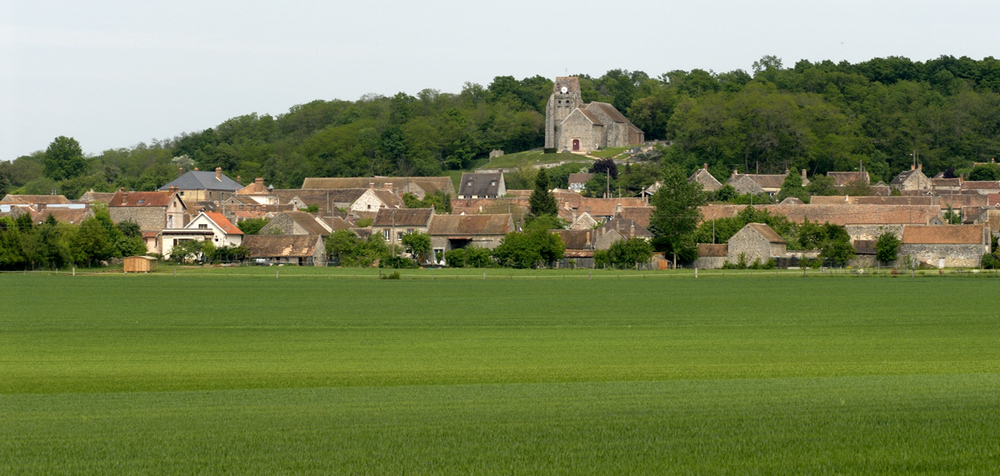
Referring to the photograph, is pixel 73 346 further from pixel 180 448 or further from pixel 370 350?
pixel 180 448

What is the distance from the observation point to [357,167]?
499ft

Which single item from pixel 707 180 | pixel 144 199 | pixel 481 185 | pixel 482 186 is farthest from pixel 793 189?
pixel 144 199

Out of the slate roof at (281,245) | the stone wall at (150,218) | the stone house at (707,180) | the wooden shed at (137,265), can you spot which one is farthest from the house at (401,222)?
the stone house at (707,180)

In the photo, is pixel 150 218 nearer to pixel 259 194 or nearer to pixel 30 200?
pixel 30 200

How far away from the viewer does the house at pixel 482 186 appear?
5094 inches

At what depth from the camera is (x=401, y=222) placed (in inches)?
3536

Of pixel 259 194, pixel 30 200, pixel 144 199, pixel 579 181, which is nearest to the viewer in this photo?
pixel 144 199

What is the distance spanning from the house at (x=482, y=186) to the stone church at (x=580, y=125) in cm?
2455

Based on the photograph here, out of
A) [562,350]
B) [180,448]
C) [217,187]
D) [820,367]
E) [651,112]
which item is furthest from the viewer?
[651,112]

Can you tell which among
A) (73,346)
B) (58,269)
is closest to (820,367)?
(73,346)

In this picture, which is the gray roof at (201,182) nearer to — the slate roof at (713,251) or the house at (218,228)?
the house at (218,228)

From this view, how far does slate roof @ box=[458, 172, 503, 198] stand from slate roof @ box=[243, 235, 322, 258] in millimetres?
48765

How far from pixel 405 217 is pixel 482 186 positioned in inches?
1633

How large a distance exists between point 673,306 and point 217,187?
3801 inches
